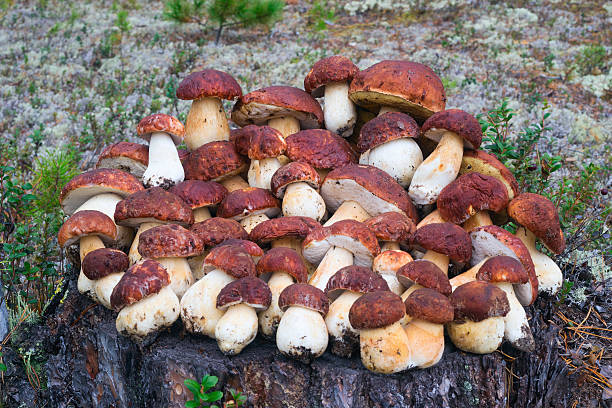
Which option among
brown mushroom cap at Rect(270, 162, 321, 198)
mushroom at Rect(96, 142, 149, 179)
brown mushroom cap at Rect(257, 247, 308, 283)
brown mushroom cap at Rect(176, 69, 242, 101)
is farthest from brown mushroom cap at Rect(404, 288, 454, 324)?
mushroom at Rect(96, 142, 149, 179)

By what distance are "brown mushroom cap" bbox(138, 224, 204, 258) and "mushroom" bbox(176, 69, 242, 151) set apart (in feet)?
4.82

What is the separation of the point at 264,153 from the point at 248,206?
18.0 inches

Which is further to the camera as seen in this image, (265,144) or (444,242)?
(265,144)

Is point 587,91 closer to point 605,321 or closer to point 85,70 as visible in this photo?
point 605,321

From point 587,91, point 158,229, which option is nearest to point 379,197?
point 158,229

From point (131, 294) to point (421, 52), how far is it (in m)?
10.7

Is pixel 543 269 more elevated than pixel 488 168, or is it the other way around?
pixel 488 168

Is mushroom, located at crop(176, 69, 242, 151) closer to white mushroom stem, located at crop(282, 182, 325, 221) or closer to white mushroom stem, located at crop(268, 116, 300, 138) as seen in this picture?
white mushroom stem, located at crop(268, 116, 300, 138)

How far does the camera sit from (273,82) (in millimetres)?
11203

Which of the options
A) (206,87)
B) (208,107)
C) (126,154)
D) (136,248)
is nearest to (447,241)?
(136,248)

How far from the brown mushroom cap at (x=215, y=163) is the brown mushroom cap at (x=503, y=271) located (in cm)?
212

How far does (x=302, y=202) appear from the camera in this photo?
3998 millimetres

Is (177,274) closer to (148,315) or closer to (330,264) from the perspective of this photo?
(148,315)

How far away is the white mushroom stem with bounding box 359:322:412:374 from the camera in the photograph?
3021 millimetres
